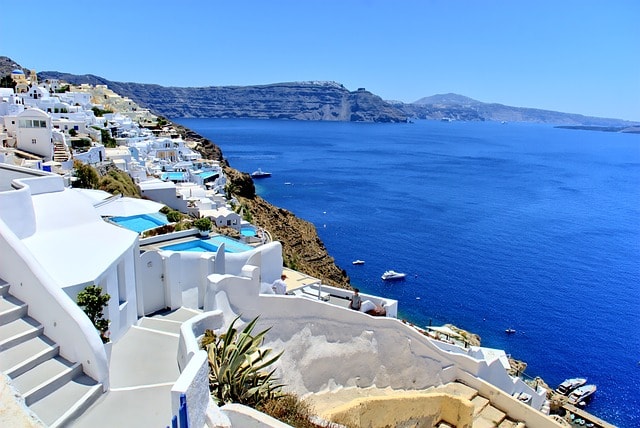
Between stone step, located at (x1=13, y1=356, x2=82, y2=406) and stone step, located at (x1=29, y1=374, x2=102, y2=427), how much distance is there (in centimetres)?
6

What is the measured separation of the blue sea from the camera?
107 ft

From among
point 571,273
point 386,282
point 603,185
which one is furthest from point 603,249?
point 603,185

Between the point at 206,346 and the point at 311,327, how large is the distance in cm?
368

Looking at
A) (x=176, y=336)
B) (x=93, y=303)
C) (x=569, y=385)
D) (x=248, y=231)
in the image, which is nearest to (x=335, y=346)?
(x=176, y=336)

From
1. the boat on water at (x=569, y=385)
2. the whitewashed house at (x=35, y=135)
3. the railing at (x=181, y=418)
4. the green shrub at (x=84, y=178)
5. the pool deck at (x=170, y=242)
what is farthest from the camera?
the boat on water at (x=569, y=385)

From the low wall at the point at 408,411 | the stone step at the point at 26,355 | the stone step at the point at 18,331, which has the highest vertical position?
the stone step at the point at 18,331

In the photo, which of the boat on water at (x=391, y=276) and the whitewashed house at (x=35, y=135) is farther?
the boat on water at (x=391, y=276)

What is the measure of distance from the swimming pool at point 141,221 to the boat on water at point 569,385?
23.5 m

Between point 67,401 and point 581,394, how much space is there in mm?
28546

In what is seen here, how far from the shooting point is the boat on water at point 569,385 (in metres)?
Answer: 27.2

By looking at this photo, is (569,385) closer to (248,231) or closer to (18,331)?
(248,231)

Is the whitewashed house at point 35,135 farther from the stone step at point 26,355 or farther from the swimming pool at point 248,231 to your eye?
the stone step at point 26,355

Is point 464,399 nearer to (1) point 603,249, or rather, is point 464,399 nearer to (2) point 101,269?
(2) point 101,269

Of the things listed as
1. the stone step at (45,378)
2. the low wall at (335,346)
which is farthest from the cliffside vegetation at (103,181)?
the stone step at (45,378)
